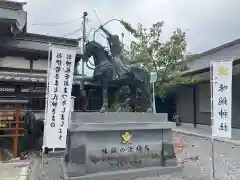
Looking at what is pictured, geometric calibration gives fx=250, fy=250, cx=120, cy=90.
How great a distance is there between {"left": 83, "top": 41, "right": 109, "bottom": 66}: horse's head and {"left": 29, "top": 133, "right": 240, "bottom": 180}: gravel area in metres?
3.14

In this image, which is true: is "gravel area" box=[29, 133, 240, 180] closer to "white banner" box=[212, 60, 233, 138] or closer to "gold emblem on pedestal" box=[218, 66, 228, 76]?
"white banner" box=[212, 60, 233, 138]

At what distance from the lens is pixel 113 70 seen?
264 inches

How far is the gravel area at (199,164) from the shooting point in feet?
20.0

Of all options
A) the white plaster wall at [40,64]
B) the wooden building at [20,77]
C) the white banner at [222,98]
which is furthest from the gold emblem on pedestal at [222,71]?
the white plaster wall at [40,64]

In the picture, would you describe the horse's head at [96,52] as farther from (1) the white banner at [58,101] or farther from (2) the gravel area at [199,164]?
(2) the gravel area at [199,164]

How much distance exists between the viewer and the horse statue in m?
6.73

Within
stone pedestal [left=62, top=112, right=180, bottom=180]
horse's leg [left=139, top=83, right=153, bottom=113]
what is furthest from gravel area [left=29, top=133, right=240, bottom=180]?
horse's leg [left=139, top=83, right=153, bottom=113]

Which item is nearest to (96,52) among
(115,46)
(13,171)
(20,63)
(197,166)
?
(115,46)

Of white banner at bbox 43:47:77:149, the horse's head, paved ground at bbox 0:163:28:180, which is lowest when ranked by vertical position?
paved ground at bbox 0:163:28:180

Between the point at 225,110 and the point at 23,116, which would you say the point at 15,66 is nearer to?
the point at 23,116

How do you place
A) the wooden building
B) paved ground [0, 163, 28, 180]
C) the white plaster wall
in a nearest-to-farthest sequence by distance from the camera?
paved ground [0, 163, 28, 180] → the wooden building → the white plaster wall

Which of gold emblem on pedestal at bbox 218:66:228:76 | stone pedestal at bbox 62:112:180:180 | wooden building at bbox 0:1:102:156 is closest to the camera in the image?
stone pedestal at bbox 62:112:180:180

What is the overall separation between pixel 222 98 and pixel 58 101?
3.85 m

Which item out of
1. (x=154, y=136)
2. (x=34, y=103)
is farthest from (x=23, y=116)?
(x=154, y=136)
